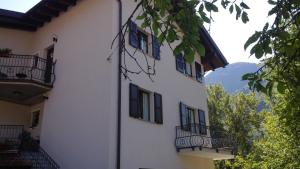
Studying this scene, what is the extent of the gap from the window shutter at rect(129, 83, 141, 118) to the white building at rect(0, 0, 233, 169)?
0.04 m

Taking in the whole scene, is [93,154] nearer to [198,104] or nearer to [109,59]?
[109,59]

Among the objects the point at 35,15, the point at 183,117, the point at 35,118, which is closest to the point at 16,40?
the point at 35,15

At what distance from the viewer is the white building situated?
11305mm

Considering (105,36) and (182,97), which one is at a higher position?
(105,36)

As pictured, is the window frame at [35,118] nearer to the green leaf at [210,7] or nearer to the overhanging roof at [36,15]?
the overhanging roof at [36,15]

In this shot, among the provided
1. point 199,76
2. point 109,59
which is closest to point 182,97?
point 199,76

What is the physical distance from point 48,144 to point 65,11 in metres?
5.82

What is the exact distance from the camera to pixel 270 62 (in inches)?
166

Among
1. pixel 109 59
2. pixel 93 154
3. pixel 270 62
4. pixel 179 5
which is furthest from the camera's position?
pixel 109 59

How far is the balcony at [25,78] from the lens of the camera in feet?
42.4

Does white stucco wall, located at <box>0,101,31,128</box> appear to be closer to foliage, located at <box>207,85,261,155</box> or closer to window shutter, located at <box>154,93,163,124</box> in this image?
window shutter, located at <box>154,93,163,124</box>

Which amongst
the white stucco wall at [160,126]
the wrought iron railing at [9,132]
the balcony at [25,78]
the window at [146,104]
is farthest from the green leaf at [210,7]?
the wrought iron railing at [9,132]

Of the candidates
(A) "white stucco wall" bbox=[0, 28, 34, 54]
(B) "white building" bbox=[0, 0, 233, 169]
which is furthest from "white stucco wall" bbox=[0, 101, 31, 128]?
(A) "white stucco wall" bbox=[0, 28, 34, 54]

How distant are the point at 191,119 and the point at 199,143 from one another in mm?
1532
